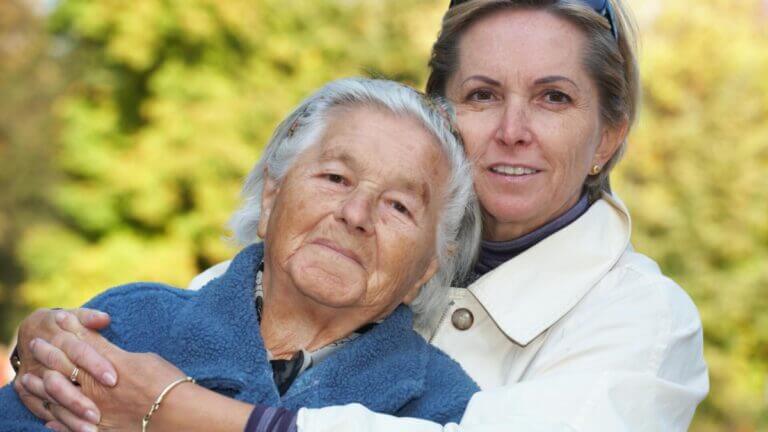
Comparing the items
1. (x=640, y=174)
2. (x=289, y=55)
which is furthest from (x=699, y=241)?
→ (x=289, y=55)

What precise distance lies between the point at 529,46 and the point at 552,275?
63cm

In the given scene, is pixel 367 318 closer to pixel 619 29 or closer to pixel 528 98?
pixel 528 98

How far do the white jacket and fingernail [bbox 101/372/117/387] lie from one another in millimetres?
420

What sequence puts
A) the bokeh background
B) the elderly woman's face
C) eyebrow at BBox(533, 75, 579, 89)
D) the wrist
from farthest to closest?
the bokeh background → eyebrow at BBox(533, 75, 579, 89) → the elderly woman's face → the wrist

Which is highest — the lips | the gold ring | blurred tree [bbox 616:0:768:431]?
the lips

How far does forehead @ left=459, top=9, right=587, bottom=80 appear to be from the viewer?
2711mm

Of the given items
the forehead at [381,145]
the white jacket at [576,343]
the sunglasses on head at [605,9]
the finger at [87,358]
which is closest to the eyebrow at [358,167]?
the forehead at [381,145]

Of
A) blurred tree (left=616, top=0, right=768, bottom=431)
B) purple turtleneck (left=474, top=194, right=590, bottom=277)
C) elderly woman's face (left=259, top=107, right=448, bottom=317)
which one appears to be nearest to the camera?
elderly woman's face (left=259, top=107, right=448, bottom=317)

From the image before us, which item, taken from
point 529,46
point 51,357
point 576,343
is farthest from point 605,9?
point 51,357

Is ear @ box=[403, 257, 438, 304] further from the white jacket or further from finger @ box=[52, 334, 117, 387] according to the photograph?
finger @ box=[52, 334, 117, 387]

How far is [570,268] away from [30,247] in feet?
46.3

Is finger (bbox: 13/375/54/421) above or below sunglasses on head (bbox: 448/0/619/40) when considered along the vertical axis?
below

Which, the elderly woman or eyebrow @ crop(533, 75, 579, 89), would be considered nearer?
the elderly woman

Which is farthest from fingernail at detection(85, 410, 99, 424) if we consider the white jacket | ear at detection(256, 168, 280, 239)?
ear at detection(256, 168, 280, 239)
